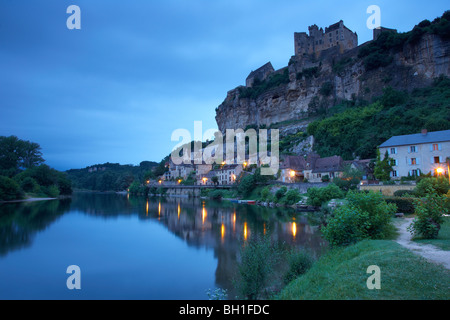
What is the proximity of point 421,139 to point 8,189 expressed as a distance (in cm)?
6160

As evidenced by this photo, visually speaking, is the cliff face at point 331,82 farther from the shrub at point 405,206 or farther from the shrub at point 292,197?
the shrub at point 405,206

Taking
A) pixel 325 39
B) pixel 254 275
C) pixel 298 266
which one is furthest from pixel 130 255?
pixel 325 39

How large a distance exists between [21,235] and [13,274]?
981cm

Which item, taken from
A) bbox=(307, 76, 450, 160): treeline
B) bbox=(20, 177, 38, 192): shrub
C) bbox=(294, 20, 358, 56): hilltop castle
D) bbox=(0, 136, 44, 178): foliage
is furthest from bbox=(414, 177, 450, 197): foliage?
bbox=(0, 136, 44, 178): foliage

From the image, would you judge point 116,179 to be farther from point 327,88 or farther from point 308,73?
point 327,88

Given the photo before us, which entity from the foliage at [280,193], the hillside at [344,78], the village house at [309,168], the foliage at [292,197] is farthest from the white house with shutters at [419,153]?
the hillside at [344,78]

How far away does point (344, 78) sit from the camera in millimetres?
59469

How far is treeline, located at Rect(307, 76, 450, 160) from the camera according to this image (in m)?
36.6

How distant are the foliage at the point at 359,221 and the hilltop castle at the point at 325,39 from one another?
6725 cm

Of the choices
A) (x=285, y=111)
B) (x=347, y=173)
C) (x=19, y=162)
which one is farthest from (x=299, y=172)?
(x=19, y=162)

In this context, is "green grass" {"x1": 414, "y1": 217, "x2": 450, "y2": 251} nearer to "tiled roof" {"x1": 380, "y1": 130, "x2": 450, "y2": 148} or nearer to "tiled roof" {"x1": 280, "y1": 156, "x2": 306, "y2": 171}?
"tiled roof" {"x1": 380, "y1": 130, "x2": 450, "y2": 148}

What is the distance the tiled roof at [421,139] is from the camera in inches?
1107
